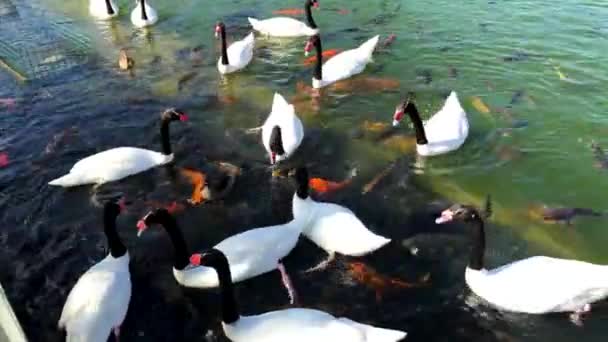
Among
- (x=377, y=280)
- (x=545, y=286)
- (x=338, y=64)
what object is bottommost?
(x=377, y=280)

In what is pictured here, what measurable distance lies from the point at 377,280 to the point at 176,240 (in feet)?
8.66

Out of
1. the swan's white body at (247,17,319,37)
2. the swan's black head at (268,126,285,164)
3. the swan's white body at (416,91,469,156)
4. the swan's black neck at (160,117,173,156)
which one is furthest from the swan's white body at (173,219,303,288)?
the swan's white body at (247,17,319,37)

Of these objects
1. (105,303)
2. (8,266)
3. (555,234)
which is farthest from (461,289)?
(8,266)

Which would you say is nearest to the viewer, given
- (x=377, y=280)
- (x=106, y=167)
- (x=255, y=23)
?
(x=377, y=280)

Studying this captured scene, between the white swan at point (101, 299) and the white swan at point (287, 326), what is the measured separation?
1290 millimetres

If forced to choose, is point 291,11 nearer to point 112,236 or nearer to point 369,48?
point 369,48

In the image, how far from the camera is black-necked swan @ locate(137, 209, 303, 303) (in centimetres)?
747

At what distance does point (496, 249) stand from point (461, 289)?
108 cm

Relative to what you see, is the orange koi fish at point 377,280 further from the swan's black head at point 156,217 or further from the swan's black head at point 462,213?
the swan's black head at point 156,217

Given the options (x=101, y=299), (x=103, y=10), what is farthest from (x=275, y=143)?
(x=103, y=10)

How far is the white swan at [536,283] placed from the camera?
691 cm

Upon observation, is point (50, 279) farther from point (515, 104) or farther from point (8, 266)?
point (515, 104)

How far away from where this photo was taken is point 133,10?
57.5ft

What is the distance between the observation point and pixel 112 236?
7.60m
